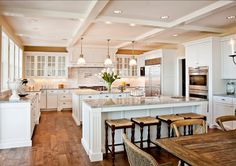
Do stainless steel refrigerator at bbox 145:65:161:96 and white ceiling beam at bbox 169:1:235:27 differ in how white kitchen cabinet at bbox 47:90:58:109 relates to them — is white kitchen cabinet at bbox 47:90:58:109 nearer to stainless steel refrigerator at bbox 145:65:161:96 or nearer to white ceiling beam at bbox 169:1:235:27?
A: stainless steel refrigerator at bbox 145:65:161:96

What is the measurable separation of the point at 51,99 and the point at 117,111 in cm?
555

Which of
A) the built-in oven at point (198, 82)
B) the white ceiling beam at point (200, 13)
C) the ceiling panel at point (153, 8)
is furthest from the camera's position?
the built-in oven at point (198, 82)

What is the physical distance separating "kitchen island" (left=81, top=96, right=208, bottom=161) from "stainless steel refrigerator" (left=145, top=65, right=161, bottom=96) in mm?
3662

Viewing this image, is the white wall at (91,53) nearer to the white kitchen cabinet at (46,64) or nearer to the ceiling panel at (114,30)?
the white kitchen cabinet at (46,64)

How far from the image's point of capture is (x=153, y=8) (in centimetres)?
413

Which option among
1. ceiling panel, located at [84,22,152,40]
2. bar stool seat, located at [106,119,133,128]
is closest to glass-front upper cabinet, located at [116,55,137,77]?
ceiling panel, located at [84,22,152,40]

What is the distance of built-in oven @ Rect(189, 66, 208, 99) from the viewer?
575 centimetres

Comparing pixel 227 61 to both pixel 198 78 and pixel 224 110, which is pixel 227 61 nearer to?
pixel 198 78

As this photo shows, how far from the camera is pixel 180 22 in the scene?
483 centimetres

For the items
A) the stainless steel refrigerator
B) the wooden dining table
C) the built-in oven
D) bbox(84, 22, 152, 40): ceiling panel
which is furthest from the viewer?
the stainless steel refrigerator

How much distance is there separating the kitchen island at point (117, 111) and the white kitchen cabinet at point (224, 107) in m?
1.27

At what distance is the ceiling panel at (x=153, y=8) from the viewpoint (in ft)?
12.6

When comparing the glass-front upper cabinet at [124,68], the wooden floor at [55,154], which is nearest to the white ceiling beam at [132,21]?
the wooden floor at [55,154]

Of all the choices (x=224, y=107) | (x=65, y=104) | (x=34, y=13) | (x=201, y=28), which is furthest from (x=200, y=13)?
(x=65, y=104)
